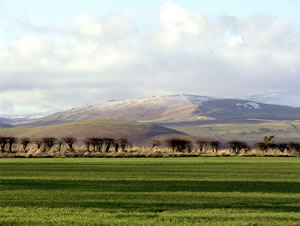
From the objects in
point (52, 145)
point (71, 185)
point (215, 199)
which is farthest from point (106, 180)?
point (52, 145)

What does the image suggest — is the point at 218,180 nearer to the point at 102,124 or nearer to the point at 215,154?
the point at 215,154

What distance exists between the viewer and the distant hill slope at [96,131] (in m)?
113

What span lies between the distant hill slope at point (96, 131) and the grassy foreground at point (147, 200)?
89.6 metres

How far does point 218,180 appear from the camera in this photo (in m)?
20.7

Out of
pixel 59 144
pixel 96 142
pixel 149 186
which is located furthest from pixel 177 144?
pixel 149 186

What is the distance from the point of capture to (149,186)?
18078 mm

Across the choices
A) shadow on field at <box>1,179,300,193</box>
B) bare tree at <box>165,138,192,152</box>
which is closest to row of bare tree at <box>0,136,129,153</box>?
bare tree at <box>165,138,192,152</box>

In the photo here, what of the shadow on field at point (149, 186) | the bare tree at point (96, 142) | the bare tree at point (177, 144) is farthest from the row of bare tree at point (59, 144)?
the shadow on field at point (149, 186)

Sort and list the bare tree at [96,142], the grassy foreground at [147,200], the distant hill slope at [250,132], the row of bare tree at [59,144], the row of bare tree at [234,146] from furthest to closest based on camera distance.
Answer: the distant hill slope at [250,132]
the bare tree at [96,142]
the row of bare tree at [234,146]
the row of bare tree at [59,144]
the grassy foreground at [147,200]

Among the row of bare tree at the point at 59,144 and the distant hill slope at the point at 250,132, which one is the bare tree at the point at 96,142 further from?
the distant hill slope at the point at 250,132

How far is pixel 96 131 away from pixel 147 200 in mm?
107296

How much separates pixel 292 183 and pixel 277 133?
163 m

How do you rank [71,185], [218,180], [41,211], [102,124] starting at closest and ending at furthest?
[41,211], [71,185], [218,180], [102,124]

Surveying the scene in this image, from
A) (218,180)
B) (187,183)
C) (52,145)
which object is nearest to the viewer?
(187,183)
